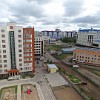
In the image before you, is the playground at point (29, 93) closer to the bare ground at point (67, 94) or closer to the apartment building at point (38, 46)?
the bare ground at point (67, 94)

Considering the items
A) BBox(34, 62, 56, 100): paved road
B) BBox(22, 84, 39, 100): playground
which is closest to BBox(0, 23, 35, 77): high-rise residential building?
BBox(34, 62, 56, 100): paved road

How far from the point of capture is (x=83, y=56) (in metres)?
48.4

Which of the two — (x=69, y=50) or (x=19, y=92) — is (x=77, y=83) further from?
(x=69, y=50)

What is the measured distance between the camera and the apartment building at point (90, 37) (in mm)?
79944

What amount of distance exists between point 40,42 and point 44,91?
31.3 metres

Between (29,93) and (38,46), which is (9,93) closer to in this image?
(29,93)

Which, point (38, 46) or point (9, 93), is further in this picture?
point (38, 46)

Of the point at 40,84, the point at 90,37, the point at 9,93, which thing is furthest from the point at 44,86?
the point at 90,37

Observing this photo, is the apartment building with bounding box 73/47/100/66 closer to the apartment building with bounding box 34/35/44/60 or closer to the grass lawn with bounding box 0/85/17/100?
the apartment building with bounding box 34/35/44/60

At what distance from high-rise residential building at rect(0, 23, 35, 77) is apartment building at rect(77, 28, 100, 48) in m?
55.8

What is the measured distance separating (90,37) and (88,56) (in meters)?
40.0

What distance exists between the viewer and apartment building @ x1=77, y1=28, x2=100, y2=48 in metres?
79.9

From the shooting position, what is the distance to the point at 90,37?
84062mm

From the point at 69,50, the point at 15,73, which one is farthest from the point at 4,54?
the point at 69,50
